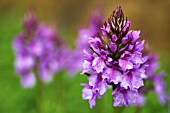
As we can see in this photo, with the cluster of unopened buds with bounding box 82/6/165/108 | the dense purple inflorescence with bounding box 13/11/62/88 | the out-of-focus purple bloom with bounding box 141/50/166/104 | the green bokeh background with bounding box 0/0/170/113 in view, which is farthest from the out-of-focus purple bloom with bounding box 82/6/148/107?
the dense purple inflorescence with bounding box 13/11/62/88

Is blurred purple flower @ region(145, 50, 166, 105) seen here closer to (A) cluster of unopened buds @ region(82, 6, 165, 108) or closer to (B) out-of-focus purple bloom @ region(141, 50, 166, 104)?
(B) out-of-focus purple bloom @ region(141, 50, 166, 104)

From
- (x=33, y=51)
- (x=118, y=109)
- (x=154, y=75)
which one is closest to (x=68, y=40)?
(x=33, y=51)

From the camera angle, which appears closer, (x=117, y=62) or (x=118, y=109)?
(x=117, y=62)

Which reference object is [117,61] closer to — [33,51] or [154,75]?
[154,75]

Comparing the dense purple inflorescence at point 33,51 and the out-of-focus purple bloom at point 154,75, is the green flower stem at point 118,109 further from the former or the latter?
the dense purple inflorescence at point 33,51

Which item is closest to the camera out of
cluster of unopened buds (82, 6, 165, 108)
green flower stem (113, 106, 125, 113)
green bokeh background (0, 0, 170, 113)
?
cluster of unopened buds (82, 6, 165, 108)

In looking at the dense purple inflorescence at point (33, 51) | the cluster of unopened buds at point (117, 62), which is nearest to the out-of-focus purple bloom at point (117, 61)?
the cluster of unopened buds at point (117, 62)
